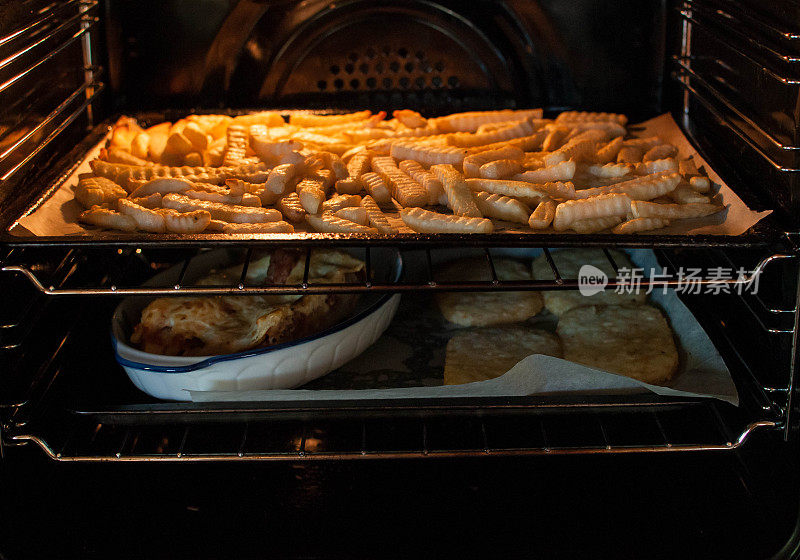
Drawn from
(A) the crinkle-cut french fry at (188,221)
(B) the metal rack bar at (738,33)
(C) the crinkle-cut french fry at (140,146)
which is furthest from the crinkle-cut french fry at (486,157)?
(C) the crinkle-cut french fry at (140,146)

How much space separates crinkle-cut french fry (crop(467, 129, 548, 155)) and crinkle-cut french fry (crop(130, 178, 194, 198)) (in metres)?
0.82

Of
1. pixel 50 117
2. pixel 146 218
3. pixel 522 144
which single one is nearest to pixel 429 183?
pixel 522 144

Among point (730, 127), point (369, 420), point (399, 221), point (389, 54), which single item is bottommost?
point (369, 420)

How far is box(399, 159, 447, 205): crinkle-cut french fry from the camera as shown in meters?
2.11

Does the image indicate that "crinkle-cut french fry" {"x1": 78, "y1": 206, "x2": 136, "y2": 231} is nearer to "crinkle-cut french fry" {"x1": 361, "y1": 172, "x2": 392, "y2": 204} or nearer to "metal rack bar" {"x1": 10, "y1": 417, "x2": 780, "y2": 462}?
"metal rack bar" {"x1": 10, "y1": 417, "x2": 780, "y2": 462}

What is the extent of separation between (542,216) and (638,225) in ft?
0.74

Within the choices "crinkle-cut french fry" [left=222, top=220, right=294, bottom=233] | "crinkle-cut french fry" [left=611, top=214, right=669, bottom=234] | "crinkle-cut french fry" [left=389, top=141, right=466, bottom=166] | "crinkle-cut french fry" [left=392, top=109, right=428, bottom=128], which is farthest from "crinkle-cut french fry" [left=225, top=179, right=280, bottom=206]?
"crinkle-cut french fry" [left=611, top=214, right=669, bottom=234]

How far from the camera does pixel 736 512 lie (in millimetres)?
1825

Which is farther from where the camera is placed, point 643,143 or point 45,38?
point 643,143

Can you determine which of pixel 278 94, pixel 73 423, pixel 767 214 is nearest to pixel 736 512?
pixel 767 214

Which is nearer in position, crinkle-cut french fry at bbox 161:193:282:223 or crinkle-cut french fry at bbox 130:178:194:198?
crinkle-cut french fry at bbox 161:193:282:223

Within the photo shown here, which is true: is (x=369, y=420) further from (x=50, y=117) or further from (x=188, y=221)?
Answer: (x=50, y=117)

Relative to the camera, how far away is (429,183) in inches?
83.4

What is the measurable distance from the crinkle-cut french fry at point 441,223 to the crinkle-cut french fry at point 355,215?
93 millimetres
